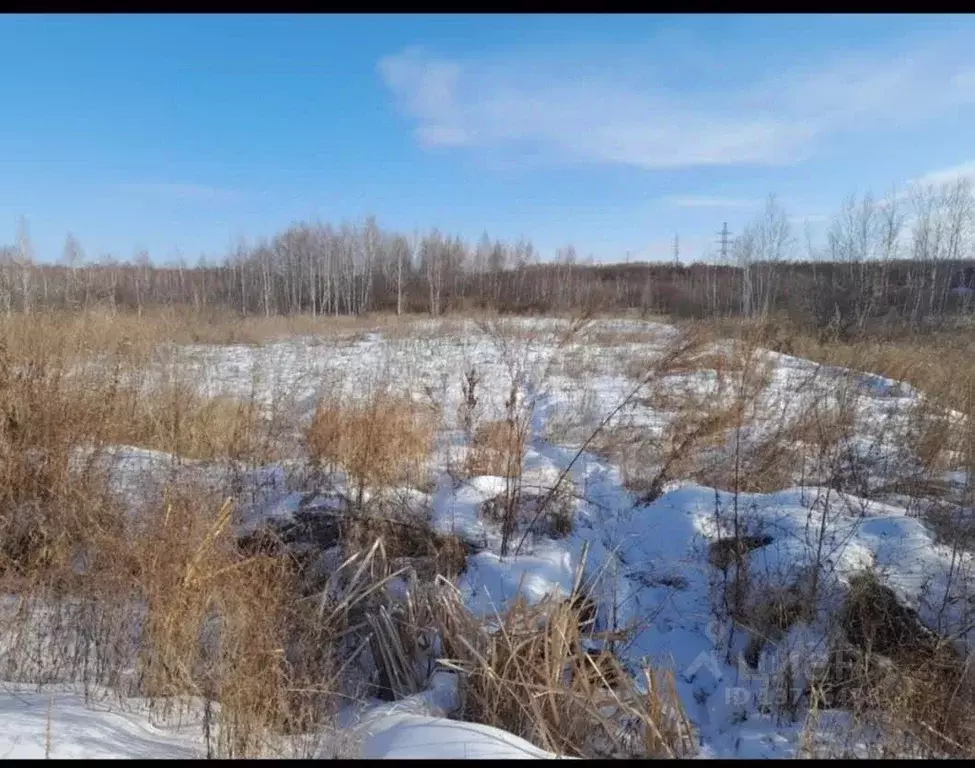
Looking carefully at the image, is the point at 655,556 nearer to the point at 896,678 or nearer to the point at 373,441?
the point at 896,678

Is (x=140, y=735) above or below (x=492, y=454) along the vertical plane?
below

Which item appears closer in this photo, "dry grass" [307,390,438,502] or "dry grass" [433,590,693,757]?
"dry grass" [433,590,693,757]

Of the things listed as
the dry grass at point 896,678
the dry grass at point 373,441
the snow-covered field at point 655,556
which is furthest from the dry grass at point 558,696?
the dry grass at point 373,441

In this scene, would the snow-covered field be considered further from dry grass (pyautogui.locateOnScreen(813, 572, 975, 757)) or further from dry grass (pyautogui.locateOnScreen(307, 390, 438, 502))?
dry grass (pyautogui.locateOnScreen(307, 390, 438, 502))

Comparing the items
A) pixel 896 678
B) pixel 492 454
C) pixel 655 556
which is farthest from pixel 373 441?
pixel 896 678

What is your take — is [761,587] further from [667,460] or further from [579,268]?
[579,268]

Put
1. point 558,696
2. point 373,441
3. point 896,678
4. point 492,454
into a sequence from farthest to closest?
point 492,454 < point 373,441 < point 896,678 < point 558,696

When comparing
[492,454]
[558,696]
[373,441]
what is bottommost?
[558,696]

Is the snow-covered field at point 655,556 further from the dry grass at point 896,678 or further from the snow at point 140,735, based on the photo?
the dry grass at point 896,678

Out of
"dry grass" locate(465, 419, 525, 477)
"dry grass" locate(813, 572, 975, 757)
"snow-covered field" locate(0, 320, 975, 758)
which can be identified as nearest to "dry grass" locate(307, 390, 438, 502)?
"snow-covered field" locate(0, 320, 975, 758)

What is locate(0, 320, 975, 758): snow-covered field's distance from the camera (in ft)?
7.48

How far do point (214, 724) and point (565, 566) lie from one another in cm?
243

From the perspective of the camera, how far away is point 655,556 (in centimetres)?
421

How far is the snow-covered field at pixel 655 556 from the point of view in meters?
2.28
